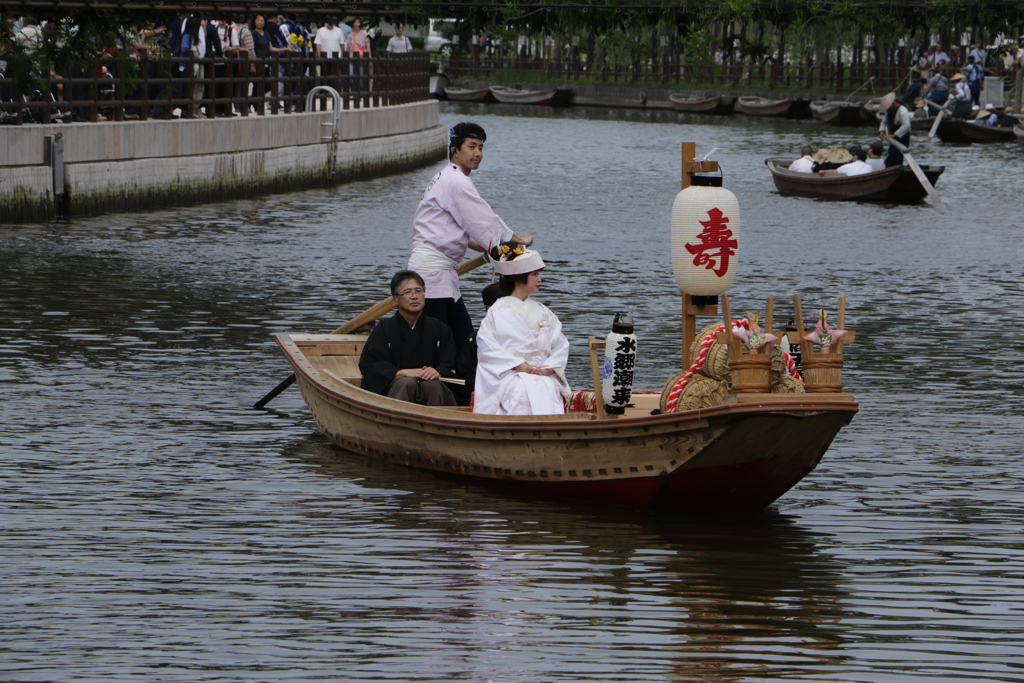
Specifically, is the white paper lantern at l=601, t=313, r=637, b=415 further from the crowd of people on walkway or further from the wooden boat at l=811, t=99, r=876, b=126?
the wooden boat at l=811, t=99, r=876, b=126

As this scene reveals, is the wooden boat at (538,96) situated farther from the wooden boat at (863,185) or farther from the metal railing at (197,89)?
the wooden boat at (863,185)

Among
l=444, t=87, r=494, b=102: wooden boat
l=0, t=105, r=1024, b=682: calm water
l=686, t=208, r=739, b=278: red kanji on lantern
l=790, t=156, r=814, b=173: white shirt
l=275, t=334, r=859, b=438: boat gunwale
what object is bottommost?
l=444, t=87, r=494, b=102: wooden boat

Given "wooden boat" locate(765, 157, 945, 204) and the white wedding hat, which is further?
"wooden boat" locate(765, 157, 945, 204)

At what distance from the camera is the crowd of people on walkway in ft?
73.8

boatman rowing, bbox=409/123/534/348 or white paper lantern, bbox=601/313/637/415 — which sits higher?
boatman rowing, bbox=409/123/534/348

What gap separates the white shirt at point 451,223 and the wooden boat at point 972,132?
1351 inches

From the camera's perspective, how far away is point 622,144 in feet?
140

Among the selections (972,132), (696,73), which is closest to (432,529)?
(972,132)

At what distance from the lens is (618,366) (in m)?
8.20

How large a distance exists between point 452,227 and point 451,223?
28mm

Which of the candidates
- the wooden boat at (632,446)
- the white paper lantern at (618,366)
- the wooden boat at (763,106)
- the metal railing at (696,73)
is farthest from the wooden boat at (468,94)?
the white paper lantern at (618,366)

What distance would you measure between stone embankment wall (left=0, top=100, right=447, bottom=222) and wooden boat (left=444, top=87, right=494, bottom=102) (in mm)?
35262

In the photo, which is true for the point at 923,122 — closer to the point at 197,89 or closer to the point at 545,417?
the point at 197,89

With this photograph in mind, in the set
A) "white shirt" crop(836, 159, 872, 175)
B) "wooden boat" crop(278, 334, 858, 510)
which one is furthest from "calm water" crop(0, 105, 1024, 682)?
"white shirt" crop(836, 159, 872, 175)
